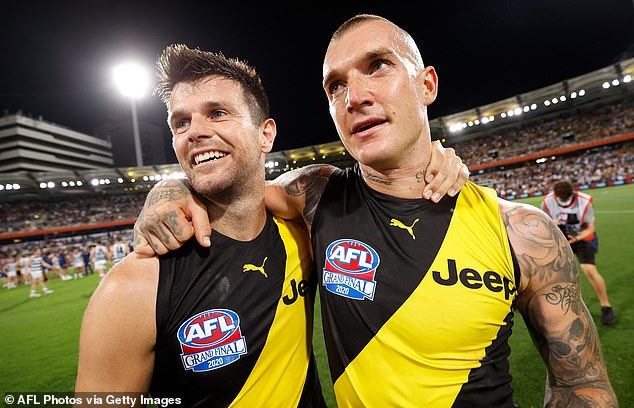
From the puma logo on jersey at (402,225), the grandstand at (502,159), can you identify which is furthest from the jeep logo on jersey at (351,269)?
the grandstand at (502,159)

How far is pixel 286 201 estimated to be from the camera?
7.50ft

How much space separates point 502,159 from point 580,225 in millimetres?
30940

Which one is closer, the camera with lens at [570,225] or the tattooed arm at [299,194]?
the tattooed arm at [299,194]

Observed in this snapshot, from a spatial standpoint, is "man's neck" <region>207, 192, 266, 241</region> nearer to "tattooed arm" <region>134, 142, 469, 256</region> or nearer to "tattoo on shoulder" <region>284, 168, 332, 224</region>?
"tattooed arm" <region>134, 142, 469, 256</region>

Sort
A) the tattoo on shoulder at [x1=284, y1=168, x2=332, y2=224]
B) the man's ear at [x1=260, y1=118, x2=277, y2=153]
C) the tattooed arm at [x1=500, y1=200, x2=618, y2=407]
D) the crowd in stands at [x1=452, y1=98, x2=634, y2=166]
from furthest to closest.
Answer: the crowd in stands at [x1=452, y1=98, x2=634, y2=166]
the man's ear at [x1=260, y1=118, x2=277, y2=153]
the tattoo on shoulder at [x1=284, y1=168, x2=332, y2=224]
the tattooed arm at [x1=500, y1=200, x2=618, y2=407]

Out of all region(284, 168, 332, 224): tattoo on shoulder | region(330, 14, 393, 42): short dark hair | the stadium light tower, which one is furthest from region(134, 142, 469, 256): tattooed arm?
the stadium light tower

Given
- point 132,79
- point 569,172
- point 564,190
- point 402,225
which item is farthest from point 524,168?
point 402,225

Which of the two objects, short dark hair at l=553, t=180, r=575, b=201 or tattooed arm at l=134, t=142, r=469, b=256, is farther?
short dark hair at l=553, t=180, r=575, b=201

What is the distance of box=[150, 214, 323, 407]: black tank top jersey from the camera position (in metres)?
1.68

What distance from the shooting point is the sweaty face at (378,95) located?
5.82 ft

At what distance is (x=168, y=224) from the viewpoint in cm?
175

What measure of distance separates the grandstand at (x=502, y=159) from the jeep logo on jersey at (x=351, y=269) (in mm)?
31706

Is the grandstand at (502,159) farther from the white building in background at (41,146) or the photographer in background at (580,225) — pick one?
the white building in background at (41,146)

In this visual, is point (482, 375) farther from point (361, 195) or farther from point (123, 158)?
point (123, 158)
